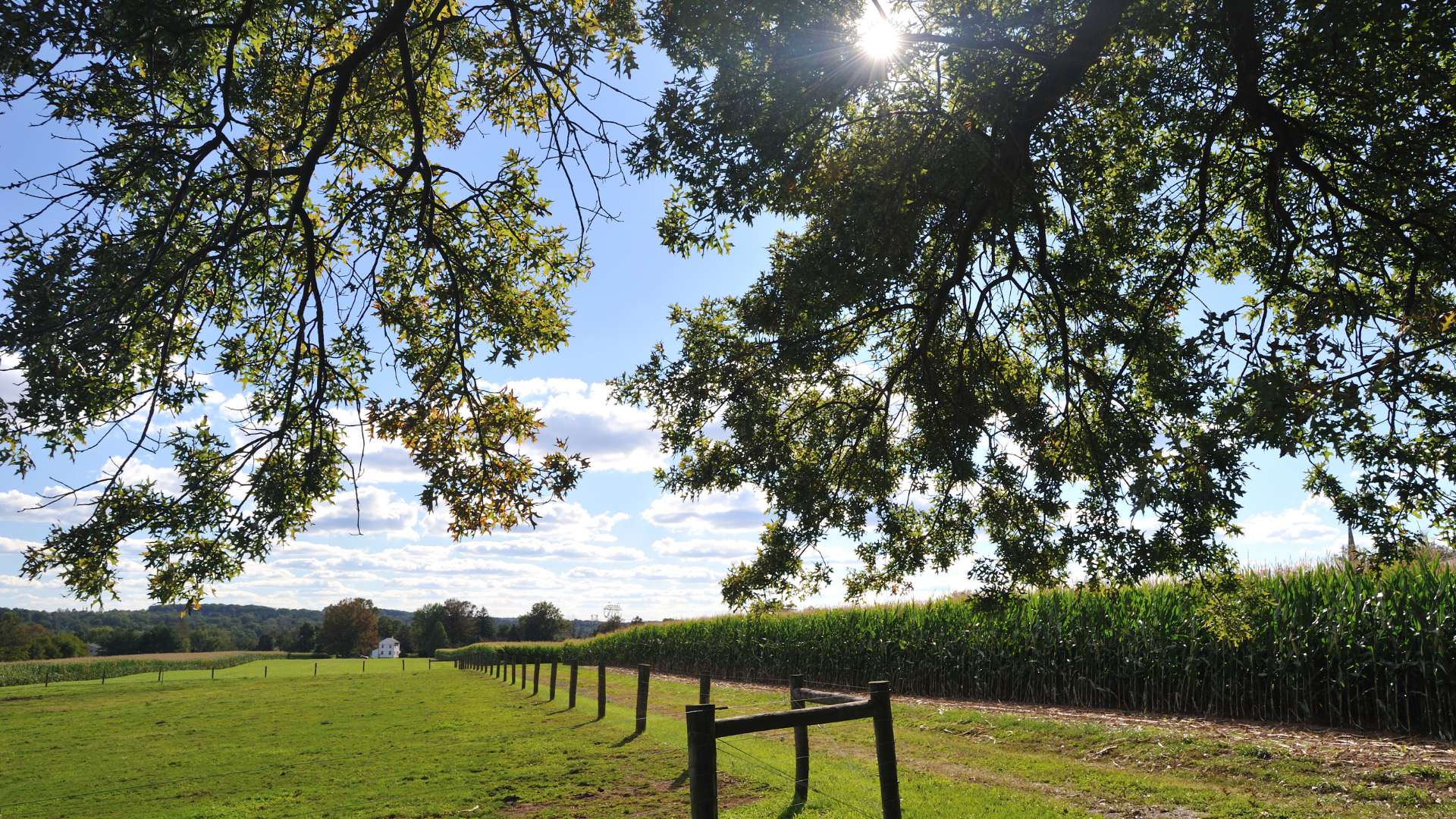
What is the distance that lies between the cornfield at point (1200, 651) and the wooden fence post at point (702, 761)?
5477 mm

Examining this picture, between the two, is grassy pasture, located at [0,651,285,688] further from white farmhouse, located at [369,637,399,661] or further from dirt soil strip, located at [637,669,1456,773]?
dirt soil strip, located at [637,669,1456,773]

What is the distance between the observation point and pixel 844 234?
799 cm

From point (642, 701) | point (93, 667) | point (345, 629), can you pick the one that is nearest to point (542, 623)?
point (345, 629)

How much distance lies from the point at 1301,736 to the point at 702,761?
10376mm

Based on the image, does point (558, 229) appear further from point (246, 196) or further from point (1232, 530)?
point (1232, 530)

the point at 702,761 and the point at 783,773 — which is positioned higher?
the point at 702,761

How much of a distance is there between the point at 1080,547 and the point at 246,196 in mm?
9881

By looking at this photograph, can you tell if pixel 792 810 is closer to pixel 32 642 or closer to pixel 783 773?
pixel 783 773

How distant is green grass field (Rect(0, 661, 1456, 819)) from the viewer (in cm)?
811

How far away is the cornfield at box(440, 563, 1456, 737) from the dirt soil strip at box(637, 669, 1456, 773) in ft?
1.67

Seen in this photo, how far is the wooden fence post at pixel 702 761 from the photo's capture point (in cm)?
505

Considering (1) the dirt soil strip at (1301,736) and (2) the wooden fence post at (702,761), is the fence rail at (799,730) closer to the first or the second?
(2) the wooden fence post at (702,761)

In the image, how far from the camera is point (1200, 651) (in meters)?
13.7

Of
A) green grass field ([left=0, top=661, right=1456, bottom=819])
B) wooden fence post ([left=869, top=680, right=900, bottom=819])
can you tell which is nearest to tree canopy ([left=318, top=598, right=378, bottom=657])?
green grass field ([left=0, top=661, right=1456, bottom=819])
